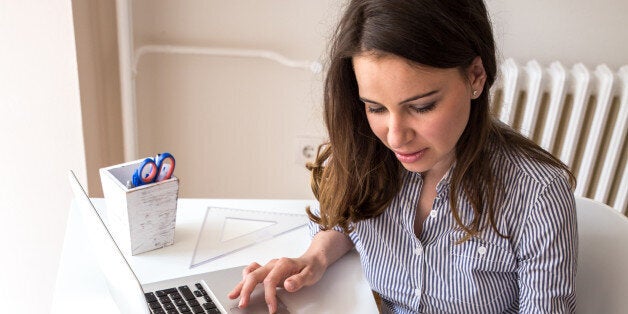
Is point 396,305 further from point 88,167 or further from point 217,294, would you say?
point 88,167

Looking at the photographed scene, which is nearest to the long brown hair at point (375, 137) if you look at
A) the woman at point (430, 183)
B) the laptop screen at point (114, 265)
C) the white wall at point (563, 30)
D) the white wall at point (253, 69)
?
the woman at point (430, 183)

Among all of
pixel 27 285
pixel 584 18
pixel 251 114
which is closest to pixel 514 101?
pixel 584 18

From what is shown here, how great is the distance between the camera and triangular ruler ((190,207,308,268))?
1.18 meters

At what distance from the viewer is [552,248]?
1.00 m

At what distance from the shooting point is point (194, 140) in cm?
209

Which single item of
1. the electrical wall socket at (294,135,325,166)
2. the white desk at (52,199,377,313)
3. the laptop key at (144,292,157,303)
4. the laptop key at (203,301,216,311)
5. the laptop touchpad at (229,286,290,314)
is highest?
the laptop key at (144,292,157,303)

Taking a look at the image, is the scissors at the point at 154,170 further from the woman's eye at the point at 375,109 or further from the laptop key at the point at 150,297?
the woman's eye at the point at 375,109

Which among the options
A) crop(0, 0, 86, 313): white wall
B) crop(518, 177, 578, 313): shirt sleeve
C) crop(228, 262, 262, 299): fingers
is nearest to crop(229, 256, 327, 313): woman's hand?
crop(228, 262, 262, 299): fingers

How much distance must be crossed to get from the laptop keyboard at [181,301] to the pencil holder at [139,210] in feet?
0.54

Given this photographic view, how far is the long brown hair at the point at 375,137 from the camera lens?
902mm

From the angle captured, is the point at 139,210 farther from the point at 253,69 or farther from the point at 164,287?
the point at 253,69

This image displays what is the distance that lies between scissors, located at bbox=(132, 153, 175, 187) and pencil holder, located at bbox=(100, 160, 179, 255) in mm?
16

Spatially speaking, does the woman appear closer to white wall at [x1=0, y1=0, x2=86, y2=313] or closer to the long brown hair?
the long brown hair

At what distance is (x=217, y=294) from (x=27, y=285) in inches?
38.7
